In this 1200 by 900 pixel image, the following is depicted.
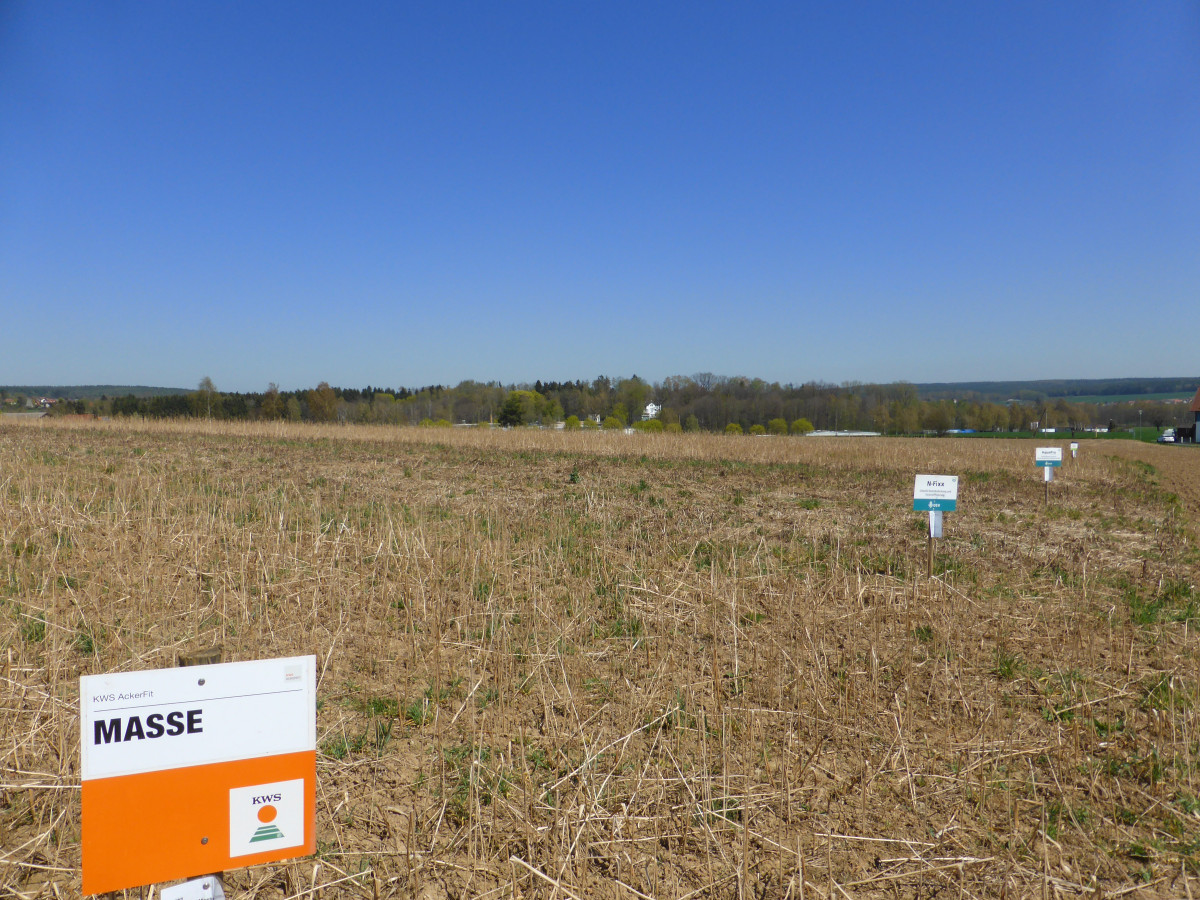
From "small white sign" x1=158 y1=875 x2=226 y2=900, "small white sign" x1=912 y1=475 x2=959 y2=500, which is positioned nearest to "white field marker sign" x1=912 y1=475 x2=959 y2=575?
"small white sign" x1=912 y1=475 x2=959 y2=500

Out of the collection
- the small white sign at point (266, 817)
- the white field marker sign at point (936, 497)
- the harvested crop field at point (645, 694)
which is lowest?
the harvested crop field at point (645, 694)

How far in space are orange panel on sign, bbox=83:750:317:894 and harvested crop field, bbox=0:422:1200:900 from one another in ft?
4.00

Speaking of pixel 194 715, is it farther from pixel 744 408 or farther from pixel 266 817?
pixel 744 408

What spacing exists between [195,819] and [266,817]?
6.4 inches

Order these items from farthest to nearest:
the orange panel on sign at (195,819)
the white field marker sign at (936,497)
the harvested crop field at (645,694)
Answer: the white field marker sign at (936,497) < the harvested crop field at (645,694) < the orange panel on sign at (195,819)

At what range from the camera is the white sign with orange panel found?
1.61m

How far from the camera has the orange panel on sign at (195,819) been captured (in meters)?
1.60

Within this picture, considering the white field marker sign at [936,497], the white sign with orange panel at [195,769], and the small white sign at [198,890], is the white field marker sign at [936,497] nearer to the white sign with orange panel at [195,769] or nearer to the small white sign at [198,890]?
the white sign with orange panel at [195,769]

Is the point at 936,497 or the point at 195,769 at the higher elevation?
the point at 936,497

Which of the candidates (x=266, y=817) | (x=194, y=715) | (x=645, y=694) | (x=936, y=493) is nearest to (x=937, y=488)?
(x=936, y=493)

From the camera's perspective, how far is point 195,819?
1.70 m

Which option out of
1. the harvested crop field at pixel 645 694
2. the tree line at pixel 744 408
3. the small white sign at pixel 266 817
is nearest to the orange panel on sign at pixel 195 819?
the small white sign at pixel 266 817

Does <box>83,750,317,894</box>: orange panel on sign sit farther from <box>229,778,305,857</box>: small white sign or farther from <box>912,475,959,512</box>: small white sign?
<box>912,475,959,512</box>: small white sign

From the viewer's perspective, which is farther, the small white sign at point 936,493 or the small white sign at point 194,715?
the small white sign at point 936,493
